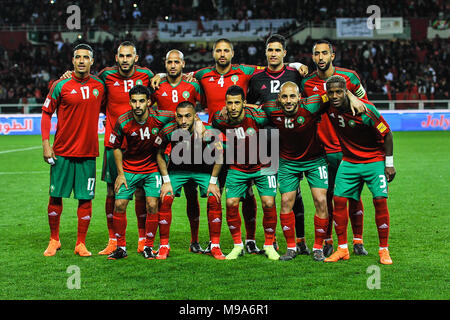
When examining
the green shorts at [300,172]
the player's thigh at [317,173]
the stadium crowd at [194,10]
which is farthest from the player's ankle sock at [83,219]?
the stadium crowd at [194,10]

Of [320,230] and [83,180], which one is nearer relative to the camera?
[320,230]

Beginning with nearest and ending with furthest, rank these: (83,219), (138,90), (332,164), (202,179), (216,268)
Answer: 1. (216,268)
2. (138,90)
3. (202,179)
4. (332,164)
5. (83,219)

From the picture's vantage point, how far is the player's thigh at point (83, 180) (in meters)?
6.78

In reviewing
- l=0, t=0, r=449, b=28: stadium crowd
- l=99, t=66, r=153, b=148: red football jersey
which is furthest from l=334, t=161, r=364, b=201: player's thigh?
l=0, t=0, r=449, b=28: stadium crowd

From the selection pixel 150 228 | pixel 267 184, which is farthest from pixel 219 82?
pixel 150 228

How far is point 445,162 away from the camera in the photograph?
1470 cm

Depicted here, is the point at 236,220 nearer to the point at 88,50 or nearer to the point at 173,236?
the point at 173,236

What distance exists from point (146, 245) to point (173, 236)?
1234 millimetres

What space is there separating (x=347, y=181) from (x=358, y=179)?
0.38 feet

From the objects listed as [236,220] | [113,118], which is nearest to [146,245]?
[236,220]

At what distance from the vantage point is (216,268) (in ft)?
19.7

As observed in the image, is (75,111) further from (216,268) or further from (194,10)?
(194,10)

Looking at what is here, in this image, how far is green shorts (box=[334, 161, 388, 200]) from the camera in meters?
6.15

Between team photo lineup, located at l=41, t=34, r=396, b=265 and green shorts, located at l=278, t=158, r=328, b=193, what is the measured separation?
1cm
